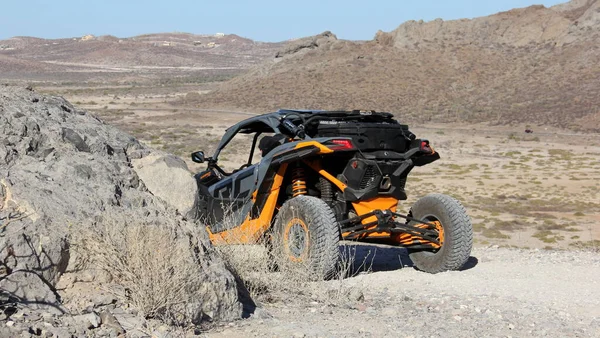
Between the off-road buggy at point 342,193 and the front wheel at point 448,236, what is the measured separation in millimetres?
10

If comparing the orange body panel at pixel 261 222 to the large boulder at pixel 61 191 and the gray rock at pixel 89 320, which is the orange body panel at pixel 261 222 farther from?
the gray rock at pixel 89 320

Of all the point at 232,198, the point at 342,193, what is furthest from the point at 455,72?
the point at 342,193

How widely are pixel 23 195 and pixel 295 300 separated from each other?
2380mm

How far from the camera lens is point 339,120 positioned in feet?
28.8

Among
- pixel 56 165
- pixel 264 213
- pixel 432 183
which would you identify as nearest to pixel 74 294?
pixel 56 165

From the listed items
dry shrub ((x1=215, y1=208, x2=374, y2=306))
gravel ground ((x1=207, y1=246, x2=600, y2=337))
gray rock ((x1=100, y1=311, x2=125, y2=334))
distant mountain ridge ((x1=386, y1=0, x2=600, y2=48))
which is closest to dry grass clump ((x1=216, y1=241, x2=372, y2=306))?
dry shrub ((x1=215, y1=208, x2=374, y2=306))

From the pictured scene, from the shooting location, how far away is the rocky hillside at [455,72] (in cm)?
5450

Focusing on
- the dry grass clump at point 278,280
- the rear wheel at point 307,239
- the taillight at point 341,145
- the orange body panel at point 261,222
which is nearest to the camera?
the dry grass clump at point 278,280

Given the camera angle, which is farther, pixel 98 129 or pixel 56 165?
pixel 98 129

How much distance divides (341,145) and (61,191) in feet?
10.2

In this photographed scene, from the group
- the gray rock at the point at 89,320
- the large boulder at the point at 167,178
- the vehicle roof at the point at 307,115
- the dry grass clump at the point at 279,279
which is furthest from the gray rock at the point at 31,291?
the vehicle roof at the point at 307,115

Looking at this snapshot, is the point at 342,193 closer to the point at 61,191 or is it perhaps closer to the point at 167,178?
the point at 167,178

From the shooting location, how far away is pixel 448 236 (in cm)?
842

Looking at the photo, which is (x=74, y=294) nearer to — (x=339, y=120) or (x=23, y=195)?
(x=23, y=195)
